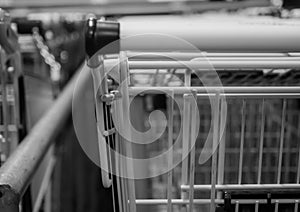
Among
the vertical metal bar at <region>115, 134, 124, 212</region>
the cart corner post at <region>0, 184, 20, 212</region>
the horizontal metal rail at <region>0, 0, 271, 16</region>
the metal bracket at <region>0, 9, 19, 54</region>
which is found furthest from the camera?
the horizontal metal rail at <region>0, 0, 271, 16</region>

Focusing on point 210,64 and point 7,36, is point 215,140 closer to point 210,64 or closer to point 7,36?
point 210,64

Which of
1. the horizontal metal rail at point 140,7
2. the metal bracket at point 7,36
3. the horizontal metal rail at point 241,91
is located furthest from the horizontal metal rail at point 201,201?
the horizontal metal rail at point 140,7

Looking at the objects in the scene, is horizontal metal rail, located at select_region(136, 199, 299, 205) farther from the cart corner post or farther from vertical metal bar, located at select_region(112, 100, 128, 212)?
the cart corner post

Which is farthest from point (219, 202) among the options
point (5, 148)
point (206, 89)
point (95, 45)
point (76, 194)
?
point (76, 194)

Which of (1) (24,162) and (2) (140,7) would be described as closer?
(1) (24,162)

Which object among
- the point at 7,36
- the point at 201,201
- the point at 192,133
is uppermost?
the point at 7,36

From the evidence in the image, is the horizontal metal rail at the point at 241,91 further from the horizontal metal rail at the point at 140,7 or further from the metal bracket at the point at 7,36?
the horizontal metal rail at the point at 140,7

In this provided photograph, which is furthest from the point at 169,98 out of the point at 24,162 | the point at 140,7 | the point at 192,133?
the point at 140,7

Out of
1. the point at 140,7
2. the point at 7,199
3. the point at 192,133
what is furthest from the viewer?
the point at 140,7

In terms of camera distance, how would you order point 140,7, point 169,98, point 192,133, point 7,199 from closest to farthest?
point 7,199 → point 192,133 → point 169,98 → point 140,7

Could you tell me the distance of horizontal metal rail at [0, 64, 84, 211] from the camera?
1.34ft

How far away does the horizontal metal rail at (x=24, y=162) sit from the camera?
1.34 feet

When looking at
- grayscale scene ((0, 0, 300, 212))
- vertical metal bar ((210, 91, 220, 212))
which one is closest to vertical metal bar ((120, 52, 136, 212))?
grayscale scene ((0, 0, 300, 212))

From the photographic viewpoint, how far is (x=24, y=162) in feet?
1.56
